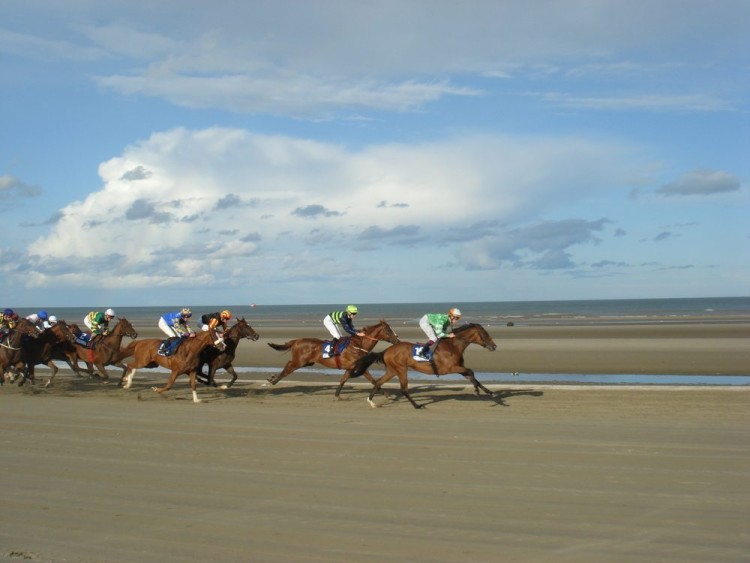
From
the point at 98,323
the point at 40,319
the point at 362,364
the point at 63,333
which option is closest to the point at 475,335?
the point at 362,364

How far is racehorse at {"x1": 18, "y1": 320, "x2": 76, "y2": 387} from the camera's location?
1842 centimetres

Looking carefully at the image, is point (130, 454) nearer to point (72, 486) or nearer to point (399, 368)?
point (72, 486)

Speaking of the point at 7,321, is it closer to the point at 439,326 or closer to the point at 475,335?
the point at 439,326

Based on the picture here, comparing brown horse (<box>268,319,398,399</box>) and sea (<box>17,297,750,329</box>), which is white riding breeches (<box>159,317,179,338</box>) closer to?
brown horse (<box>268,319,398,399</box>)

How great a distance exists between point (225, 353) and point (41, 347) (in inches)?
191

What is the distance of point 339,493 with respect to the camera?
805 centimetres

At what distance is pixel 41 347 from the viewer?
18828 millimetres

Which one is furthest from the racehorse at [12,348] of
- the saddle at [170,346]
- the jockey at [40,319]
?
the saddle at [170,346]

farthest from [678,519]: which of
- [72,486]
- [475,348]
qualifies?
[475,348]

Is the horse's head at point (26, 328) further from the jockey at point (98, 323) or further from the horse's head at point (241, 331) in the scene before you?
the horse's head at point (241, 331)

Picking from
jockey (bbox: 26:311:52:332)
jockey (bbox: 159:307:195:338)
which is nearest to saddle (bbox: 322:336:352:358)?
jockey (bbox: 159:307:195:338)

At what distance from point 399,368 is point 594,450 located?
5930 millimetres

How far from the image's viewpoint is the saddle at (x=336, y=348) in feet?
55.1

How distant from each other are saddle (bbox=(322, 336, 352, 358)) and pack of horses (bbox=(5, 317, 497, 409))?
6 cm
